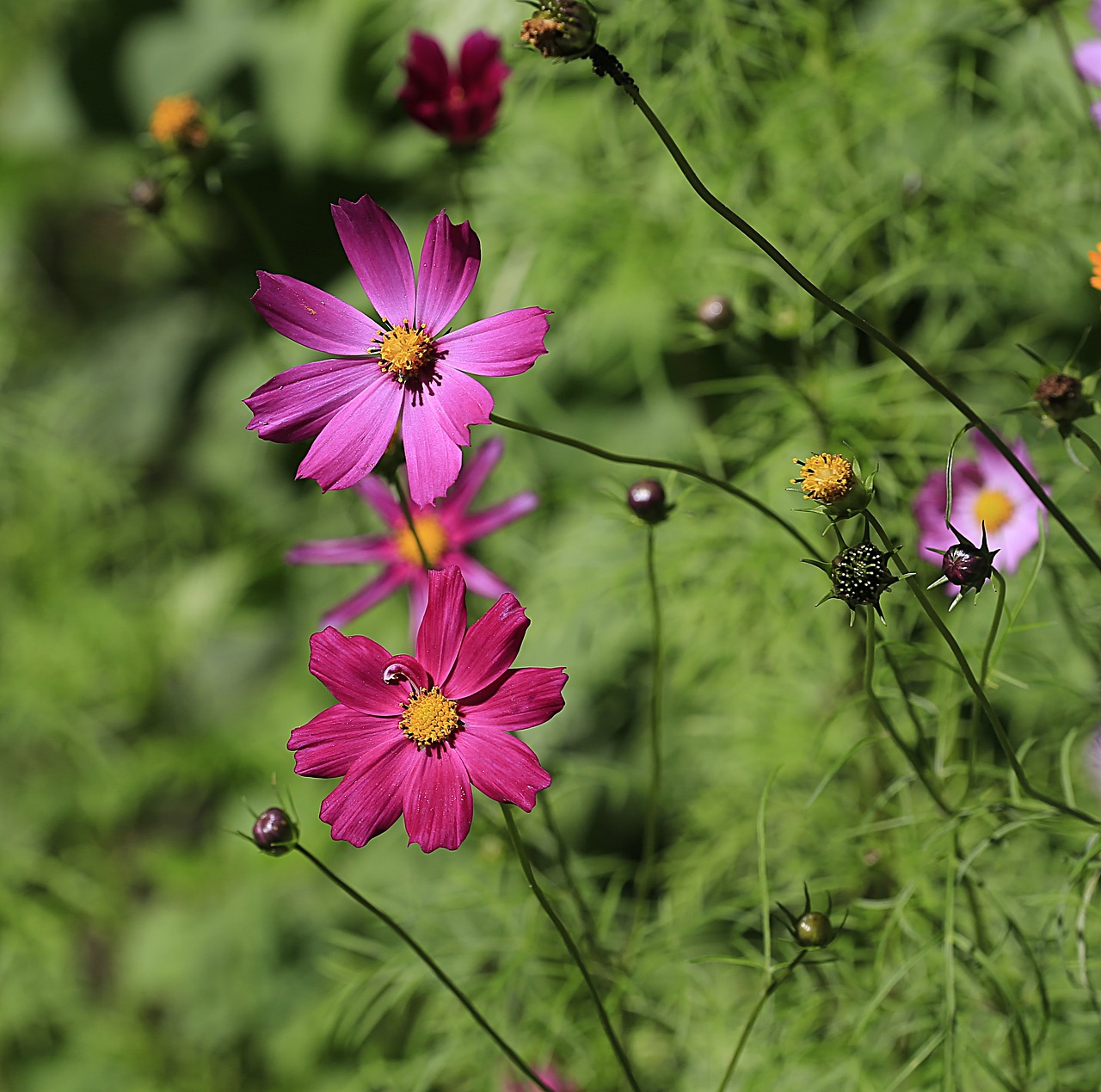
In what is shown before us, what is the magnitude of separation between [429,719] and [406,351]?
146 mm

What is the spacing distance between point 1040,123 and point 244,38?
1.07m

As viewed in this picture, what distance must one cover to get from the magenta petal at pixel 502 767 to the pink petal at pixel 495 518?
0.96 feet

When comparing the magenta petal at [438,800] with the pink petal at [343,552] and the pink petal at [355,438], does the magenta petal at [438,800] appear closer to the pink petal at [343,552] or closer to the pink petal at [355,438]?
the pink petal at [355,438]

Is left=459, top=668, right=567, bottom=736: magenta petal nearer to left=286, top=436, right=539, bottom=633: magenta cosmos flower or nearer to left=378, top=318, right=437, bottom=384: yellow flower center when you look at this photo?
left=378, top=318, right=437, bottom=384: yellow flower center

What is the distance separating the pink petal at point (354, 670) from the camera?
1.44 ft

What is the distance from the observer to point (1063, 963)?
0.57m

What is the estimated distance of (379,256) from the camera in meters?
0.45

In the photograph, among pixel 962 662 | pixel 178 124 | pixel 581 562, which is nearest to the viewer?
pixel 962 662

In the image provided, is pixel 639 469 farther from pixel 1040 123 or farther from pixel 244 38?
pixel 244 38

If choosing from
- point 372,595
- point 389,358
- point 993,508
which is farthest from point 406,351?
point 993,508

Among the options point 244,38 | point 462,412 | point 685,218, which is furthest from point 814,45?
point 244,38

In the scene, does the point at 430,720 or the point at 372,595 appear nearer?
the point at 430,720

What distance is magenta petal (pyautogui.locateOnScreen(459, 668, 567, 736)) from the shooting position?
42cm

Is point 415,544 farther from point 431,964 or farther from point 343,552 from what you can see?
point 431,964
